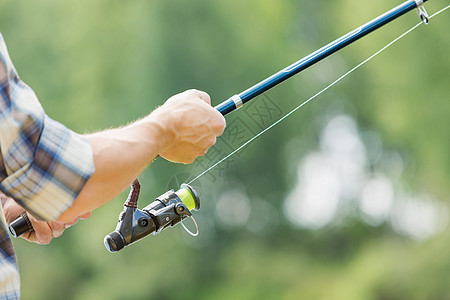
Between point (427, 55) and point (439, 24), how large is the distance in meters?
0.36

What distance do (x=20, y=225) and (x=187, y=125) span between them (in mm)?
427

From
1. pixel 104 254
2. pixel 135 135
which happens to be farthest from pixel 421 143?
pixel 135 135

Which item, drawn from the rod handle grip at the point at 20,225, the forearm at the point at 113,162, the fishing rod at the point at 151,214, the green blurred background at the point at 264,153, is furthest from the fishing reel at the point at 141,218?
the green blurred background at the point at 264,153

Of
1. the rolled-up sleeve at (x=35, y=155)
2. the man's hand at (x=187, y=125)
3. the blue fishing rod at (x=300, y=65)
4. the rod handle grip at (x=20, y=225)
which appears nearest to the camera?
the rolled-up sleeve at (x=35, y=155)

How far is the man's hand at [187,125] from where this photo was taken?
105 centimetres

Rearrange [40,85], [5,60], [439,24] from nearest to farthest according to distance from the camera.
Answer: [5,60]
[439,24]
[40,85]

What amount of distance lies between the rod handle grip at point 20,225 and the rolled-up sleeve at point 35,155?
0.43 m

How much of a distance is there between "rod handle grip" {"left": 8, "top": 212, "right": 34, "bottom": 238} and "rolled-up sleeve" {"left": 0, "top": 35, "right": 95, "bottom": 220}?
426 millimetres

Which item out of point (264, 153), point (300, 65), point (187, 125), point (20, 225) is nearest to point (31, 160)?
point (187, 125)

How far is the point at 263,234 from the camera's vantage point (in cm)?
876

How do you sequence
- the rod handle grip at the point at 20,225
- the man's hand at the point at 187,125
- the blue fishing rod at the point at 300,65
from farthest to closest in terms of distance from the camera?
the blue fishing rod at the point at 300,65, the rod handle grip at the point at 20,225, the man's hand at the point at 187,125

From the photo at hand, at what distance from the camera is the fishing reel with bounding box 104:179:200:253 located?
1.32 meters

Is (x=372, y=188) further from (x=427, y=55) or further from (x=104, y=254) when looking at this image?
(x=104, y=254)

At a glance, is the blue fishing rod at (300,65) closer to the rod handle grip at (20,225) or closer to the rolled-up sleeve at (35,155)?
the rod handle grip at (20,225)
